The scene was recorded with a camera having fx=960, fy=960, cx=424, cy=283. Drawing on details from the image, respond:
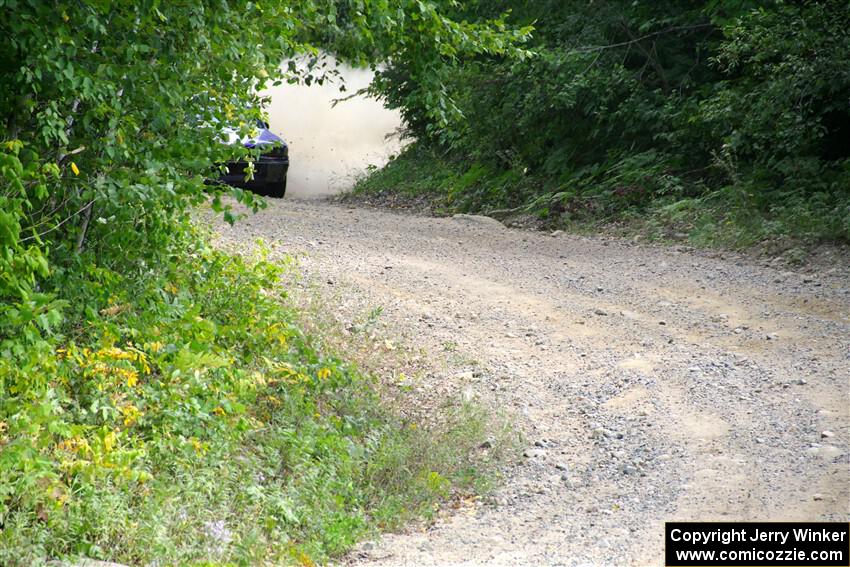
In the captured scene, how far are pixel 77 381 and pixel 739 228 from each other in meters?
9.34

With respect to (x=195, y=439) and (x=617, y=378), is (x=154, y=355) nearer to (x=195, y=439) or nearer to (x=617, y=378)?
(x=195, y=439)

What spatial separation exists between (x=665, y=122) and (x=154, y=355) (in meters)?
11.6

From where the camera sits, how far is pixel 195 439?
17.1 feet

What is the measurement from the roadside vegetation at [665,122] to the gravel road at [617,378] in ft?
5.66

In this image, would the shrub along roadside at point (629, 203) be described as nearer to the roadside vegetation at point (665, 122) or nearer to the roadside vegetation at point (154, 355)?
the roadside vegetation at point (665, 122)

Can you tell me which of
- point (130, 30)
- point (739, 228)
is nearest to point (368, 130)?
point (739, 228)

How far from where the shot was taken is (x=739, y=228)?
1236 cm

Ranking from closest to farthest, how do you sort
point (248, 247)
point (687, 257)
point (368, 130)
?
1. point (248, 247)
2. point (687, 257)
3. point (368, 130)

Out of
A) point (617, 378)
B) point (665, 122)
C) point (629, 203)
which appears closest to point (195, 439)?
point (617, 378)

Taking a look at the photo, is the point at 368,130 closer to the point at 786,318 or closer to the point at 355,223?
the point at 355,223

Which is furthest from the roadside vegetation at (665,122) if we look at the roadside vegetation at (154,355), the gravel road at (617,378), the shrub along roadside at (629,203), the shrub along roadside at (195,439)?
the shrub along roadside at (195,439)

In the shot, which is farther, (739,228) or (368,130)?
(368,130)

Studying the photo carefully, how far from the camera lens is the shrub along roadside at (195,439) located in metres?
4.33

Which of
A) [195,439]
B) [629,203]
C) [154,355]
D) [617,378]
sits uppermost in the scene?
[629,203]
